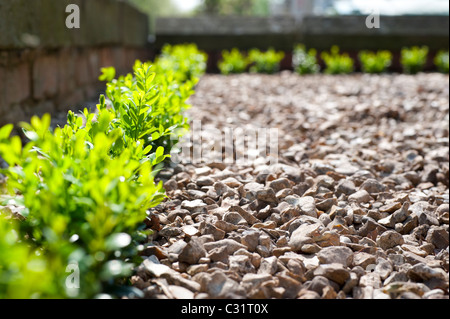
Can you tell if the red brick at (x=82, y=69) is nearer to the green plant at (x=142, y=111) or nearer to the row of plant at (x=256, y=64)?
the green plant at (x=142, y=111)

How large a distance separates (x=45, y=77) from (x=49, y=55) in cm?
22

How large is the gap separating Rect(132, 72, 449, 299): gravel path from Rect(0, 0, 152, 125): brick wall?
123 centimetres

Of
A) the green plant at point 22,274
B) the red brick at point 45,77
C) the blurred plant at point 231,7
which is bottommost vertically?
the green plant at point 22,274

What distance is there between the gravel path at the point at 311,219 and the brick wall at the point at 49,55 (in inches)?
48.6

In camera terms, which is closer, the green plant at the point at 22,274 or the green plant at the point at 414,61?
the green plant at the point at 22,274

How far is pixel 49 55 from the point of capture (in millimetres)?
3846

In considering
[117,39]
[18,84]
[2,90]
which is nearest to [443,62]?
[117,39]

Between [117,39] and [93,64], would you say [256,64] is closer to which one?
[117,39]

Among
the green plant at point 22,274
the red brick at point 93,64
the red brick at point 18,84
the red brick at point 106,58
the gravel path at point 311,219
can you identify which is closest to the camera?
the green plant at point 22,274

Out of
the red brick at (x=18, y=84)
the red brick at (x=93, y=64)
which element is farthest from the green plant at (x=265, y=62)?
the red brick at (x=18, y=84)

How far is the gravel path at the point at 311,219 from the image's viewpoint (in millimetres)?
1534

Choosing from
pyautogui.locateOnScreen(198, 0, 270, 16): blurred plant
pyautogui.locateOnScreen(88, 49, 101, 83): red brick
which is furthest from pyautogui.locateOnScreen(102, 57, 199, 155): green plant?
pyautogui.locateOnScreen(198, 0, 270, 16): blurred plant

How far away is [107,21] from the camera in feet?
18.5

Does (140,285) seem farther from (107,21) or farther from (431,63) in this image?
(431,63)
